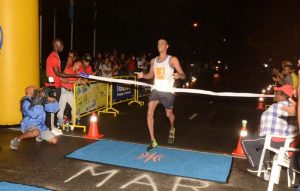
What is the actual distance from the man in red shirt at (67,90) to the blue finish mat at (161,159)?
5.90ft

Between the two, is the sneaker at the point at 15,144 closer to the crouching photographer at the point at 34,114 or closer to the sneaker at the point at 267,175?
the crouching photographer at the point at 34,114

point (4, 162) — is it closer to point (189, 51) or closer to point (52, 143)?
point (52, 143)

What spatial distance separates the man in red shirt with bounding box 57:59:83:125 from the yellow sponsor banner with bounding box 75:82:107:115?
0.41 meters

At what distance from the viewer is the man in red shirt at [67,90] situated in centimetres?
959

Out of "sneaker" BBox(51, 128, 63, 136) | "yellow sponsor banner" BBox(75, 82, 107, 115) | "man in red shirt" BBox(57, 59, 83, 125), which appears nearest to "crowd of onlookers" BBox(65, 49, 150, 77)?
"man in red shirt" BBox(57, 59, 83, 125)

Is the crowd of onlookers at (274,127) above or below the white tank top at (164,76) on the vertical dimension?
below

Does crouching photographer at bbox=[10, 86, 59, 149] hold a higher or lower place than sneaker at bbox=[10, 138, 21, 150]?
higher

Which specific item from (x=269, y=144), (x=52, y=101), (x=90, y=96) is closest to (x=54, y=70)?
(x=52, y=101)

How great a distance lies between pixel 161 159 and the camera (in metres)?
7.23

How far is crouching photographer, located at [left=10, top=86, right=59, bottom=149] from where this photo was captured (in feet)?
25.0

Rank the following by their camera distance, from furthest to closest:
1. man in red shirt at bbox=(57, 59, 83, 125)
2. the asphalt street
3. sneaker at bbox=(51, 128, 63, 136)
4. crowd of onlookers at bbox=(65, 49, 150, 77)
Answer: crowd of onlookers at bbox=(65, 49, 150, 77) → man in red shirt at bbox=(57, 59, 83, 125) → sneaker at bbox=(51, 128, 63, 136) → the asphalt street

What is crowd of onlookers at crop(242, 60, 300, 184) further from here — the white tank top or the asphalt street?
the white tank top

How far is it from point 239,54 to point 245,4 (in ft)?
95.7

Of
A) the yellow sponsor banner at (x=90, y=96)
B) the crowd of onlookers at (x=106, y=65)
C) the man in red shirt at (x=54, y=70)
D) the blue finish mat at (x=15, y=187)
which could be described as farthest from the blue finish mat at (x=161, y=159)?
the crowd of onlookers at (x=106, y=65)
